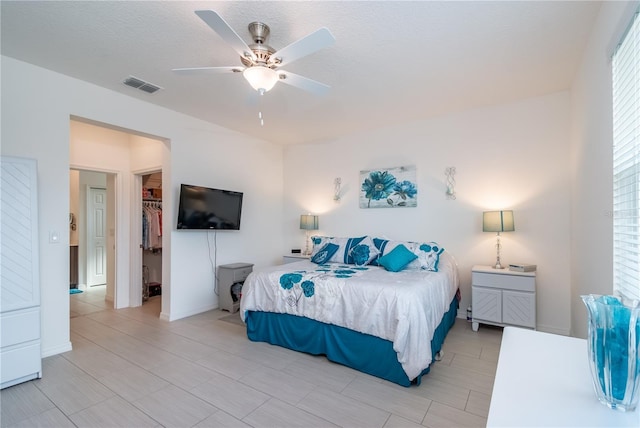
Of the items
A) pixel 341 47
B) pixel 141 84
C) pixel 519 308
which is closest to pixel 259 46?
pixel 341 47

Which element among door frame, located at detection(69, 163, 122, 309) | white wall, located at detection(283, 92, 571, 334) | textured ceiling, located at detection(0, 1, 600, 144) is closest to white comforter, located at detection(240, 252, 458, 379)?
white wall, located at detection(283, 92, 571, 334)

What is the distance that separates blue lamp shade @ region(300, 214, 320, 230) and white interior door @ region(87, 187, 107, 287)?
4.11m

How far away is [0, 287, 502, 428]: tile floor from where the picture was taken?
1.97m

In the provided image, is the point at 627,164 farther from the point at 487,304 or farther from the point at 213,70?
the point at 213,70

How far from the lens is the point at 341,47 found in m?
2.48

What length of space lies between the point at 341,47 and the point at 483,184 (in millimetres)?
2553

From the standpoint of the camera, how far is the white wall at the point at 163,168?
2.81 metres

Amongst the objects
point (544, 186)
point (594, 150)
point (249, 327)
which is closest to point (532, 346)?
point (594, 150)

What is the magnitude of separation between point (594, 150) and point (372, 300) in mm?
2061

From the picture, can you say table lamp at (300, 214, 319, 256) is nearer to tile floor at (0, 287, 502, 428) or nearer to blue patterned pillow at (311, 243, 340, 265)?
blue patterned pillow at (311, 243, 340, 265)

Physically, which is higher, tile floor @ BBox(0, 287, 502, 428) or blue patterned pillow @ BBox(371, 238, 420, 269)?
blue patterned pillow @ BBox(371, 238, 420, 269)

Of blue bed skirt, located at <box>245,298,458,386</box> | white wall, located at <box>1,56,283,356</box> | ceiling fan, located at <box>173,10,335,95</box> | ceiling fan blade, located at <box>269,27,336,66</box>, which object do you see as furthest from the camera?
white wall, located at <box>1,56,283,356</box>

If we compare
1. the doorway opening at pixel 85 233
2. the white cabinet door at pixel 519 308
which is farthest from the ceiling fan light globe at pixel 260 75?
the doorway opening at pixel 85 233

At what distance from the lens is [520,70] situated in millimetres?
2887
